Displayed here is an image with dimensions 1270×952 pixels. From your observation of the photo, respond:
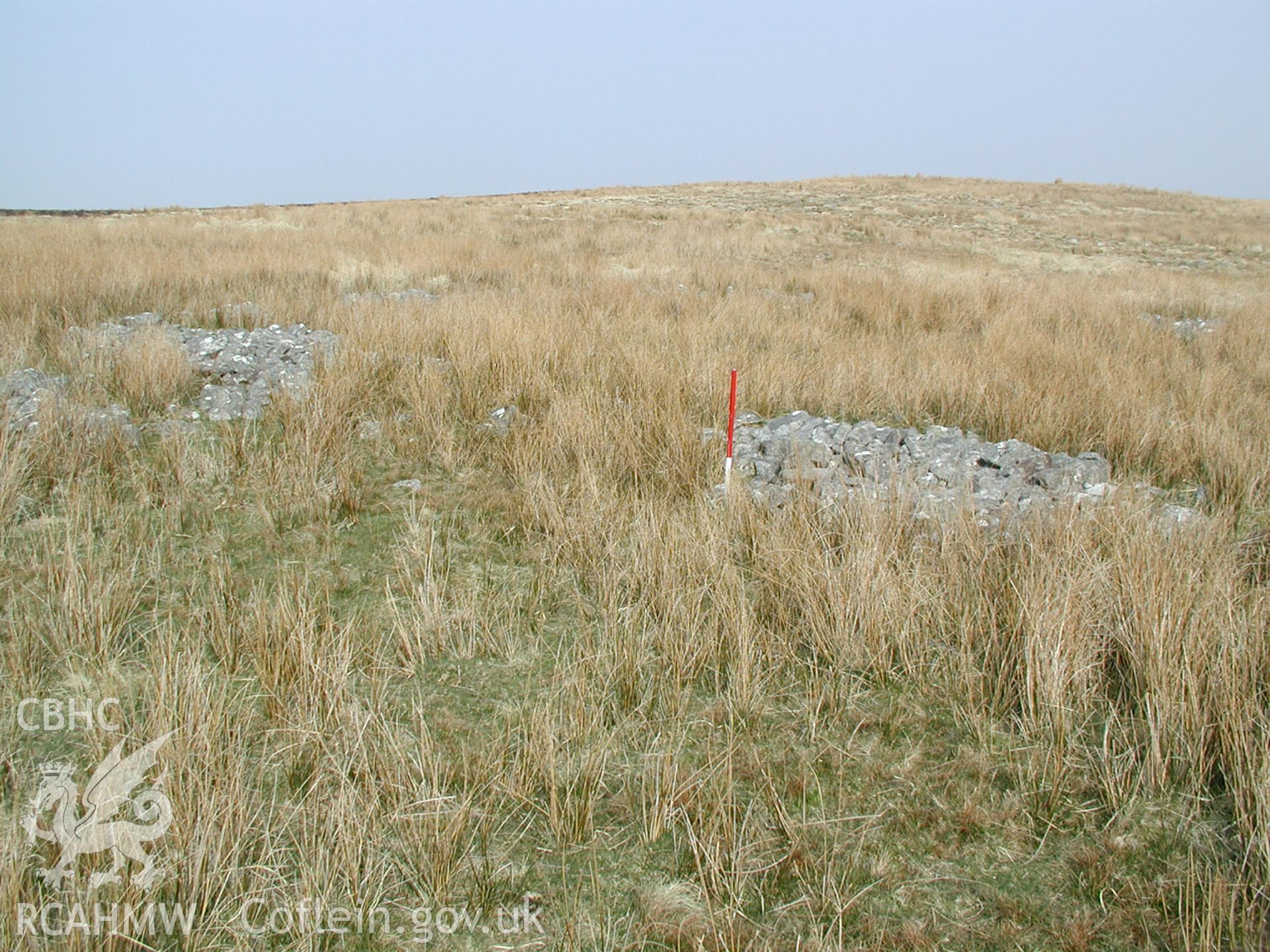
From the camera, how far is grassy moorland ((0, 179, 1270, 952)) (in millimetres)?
1948

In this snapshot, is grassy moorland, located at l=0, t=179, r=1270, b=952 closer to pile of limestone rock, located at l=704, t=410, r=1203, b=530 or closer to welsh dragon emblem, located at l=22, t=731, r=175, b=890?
welsh dragon emblem, located at l=22, t=731, r=175, b=890

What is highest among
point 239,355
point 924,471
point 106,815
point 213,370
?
point 239,355

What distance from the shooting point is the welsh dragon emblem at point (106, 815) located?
1872mm

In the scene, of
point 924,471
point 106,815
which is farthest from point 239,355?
point 924,471

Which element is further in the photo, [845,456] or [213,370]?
[213,370]

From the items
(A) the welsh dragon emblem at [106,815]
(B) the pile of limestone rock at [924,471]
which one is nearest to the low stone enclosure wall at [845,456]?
(B) the pile of limestone rock at [924,471]

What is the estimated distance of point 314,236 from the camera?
16.1 meters

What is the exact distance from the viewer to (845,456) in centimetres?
468

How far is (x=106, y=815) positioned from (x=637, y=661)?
64.6 inches

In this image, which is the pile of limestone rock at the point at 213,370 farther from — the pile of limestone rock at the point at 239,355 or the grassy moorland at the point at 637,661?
the grassy moorland at the point at 637,661

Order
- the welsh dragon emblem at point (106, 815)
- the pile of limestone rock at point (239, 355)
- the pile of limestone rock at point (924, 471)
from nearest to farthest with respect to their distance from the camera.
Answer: the welsh dragon emblem at point (106, 815)
the pile of limestone rock at point (924, 471)
the pile of limestone rock at point (239, 355)

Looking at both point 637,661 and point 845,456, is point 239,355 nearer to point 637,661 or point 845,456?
point 845,456

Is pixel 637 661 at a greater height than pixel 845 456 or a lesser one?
lesser

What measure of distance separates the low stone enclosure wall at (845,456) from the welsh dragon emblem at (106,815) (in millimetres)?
2902
